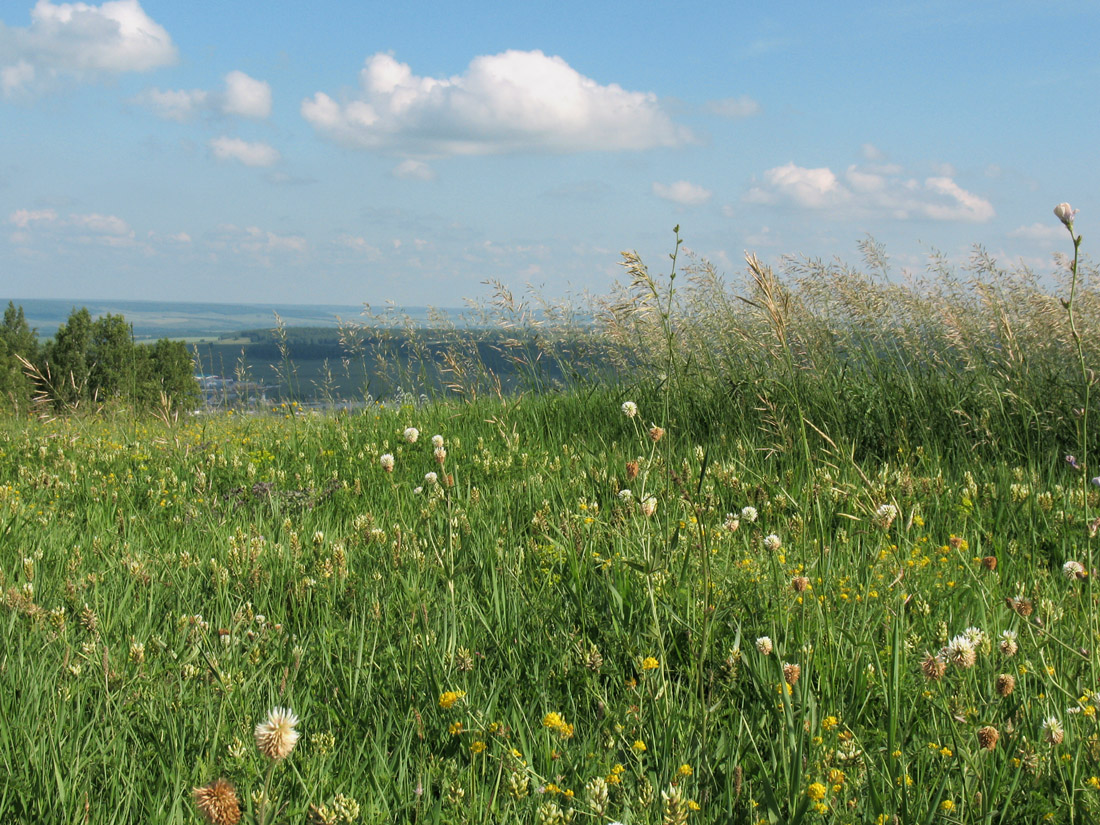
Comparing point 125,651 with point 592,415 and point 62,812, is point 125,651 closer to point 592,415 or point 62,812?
point 62,812

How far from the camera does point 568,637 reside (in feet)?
7.82

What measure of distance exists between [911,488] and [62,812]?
382 cm

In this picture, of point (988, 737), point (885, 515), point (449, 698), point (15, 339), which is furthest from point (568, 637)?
point (15, 339)

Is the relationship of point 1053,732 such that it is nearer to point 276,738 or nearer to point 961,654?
point 961,654

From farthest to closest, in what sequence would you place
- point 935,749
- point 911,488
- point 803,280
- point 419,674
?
point 803,280 → point 911,488 → point 419,674 → point 935,749

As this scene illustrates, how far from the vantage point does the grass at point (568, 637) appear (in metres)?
1.75

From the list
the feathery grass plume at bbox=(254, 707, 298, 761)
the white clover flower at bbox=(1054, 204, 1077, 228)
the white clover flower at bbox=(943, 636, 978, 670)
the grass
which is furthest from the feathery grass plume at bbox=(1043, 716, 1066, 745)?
the feathery grass plume at bbox=(254, 707, 298, 761)

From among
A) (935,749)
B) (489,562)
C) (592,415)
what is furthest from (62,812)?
(592,415)

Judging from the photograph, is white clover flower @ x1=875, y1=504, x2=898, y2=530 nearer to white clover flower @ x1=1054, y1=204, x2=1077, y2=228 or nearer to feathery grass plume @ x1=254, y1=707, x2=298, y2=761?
white clover flower @ x1=1054, y1=204, x2=1077, y2=228

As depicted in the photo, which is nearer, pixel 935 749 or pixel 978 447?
pixel 935 749

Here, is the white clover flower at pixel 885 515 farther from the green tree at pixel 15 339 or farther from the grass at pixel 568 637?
the green tree at pixel 15 339

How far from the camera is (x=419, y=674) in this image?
2.25 meters

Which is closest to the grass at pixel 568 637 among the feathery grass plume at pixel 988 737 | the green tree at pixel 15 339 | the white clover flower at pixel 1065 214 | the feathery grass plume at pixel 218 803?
the feathery grass plume at pixel 988 737

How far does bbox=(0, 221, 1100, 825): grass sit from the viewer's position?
1748 millimetres
